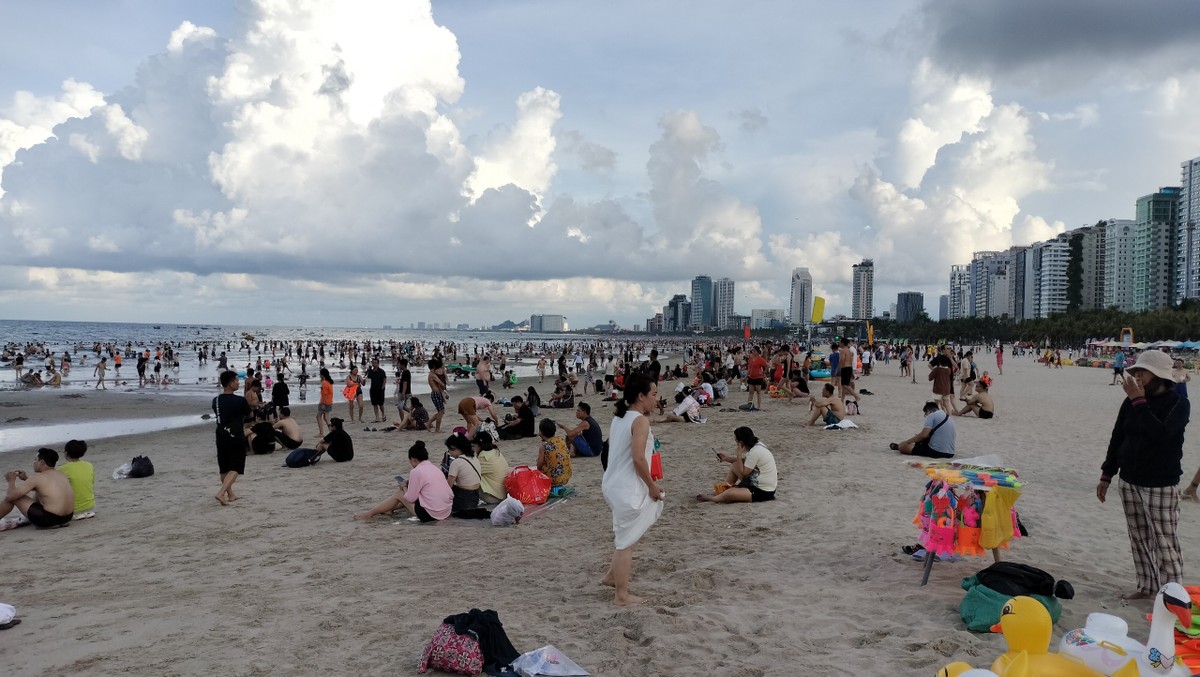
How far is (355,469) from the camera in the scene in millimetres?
10914

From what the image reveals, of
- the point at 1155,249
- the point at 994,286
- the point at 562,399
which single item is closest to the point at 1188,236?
the point at 1155,249

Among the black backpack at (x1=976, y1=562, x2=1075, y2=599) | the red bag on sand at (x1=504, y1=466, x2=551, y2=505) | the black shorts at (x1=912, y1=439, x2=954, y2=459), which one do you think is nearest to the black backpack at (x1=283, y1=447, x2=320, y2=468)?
the red bag on sand at (x1=504, y1=466, x2=551, y2=505)

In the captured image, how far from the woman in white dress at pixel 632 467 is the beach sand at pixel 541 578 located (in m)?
0.66

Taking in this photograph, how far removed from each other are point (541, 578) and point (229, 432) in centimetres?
486

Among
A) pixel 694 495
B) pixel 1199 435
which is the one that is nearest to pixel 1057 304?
pixel 1199 435

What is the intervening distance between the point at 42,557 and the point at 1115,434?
29.9ft

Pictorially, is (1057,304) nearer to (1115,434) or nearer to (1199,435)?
(1199,435)

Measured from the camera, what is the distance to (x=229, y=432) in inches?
331

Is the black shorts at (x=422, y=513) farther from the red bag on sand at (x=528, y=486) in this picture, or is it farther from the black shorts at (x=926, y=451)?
the black shorts at (x=926, y=451)

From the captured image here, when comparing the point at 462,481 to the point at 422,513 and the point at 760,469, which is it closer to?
the point at 422,513

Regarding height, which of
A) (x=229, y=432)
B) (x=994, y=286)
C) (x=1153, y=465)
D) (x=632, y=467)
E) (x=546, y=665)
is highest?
(x=994, y=286)

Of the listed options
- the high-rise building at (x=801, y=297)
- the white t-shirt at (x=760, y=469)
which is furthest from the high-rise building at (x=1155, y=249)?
the white t-shirt at (x=760, y=469)

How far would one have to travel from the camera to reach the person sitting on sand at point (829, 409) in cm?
1449

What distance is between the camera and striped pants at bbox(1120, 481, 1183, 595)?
450 centimetres
